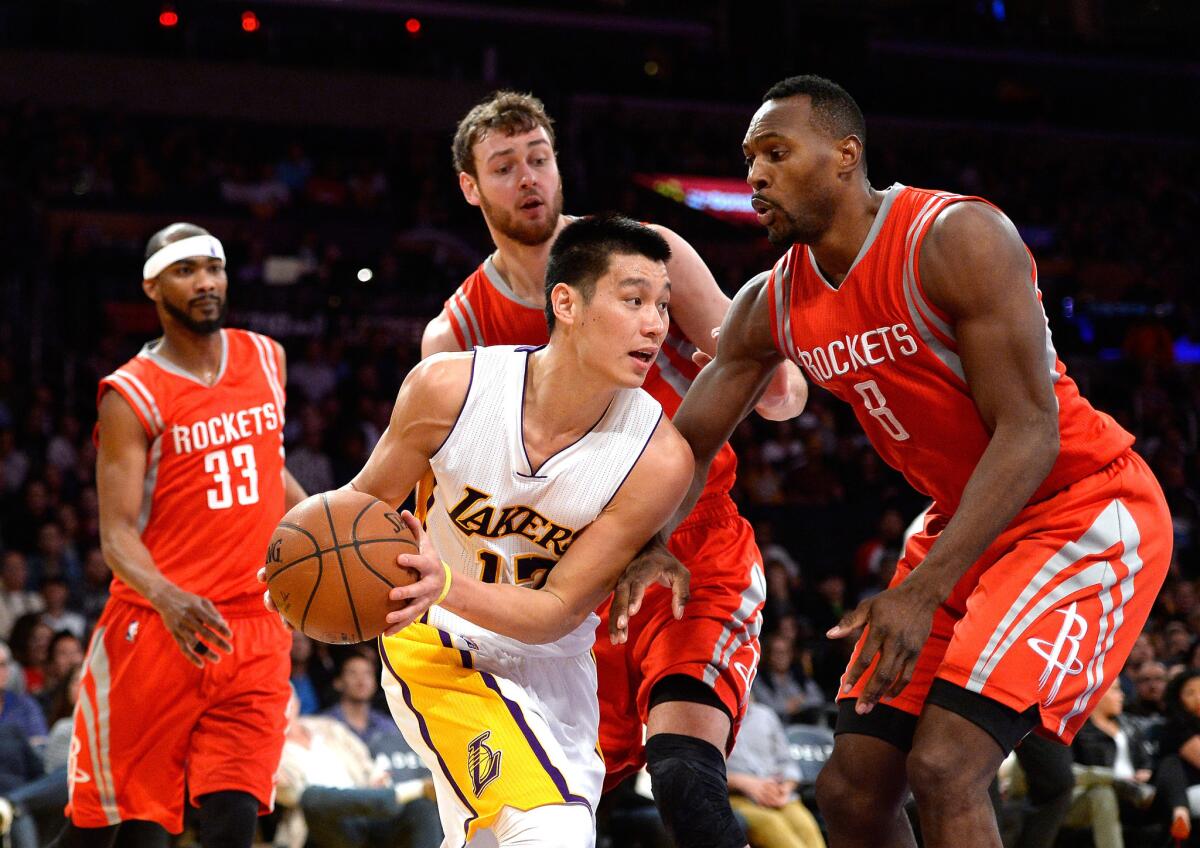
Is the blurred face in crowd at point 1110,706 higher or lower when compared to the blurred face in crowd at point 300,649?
lower

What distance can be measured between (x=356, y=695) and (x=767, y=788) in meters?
2.20

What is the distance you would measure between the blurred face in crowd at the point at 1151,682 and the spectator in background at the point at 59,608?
6.63 meters

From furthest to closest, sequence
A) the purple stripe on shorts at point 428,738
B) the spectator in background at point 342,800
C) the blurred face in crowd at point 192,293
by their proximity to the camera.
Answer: the spectator in background at point 342,800 → the blurred face in crowd at point 192,293 → the purple stripe on shorts at point 428,738

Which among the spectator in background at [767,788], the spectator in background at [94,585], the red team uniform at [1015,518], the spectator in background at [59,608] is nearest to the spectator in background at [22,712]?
the spectator in background at [59,608]

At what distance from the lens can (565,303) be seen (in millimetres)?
3826

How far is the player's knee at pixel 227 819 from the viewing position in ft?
15.7

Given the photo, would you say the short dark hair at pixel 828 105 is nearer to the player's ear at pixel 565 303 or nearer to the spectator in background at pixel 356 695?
the player's ear at pixel 565 303

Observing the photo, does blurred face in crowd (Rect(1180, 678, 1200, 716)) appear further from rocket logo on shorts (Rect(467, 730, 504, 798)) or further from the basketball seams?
the basketball seams

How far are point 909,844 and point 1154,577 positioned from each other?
867 mm

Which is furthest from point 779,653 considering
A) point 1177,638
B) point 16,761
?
point 16,761

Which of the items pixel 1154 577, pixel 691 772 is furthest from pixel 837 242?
pixel 691 772

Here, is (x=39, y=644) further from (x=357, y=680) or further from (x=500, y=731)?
(x=500, y=731)

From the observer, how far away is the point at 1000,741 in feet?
10.5

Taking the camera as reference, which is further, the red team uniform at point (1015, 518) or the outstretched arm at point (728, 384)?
the outstretched arm at point (728, 384)
